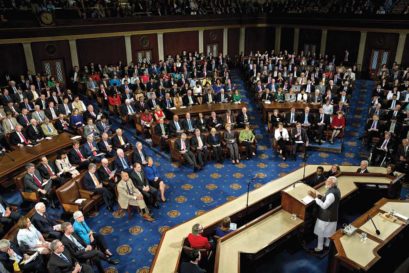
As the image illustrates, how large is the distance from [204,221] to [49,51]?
1346cm

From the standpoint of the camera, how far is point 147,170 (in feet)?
25.9

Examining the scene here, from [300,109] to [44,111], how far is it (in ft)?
29.1

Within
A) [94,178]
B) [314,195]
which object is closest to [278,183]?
[314,195]

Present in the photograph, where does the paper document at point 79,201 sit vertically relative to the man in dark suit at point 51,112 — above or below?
below

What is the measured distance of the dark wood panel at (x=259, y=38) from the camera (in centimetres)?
2328

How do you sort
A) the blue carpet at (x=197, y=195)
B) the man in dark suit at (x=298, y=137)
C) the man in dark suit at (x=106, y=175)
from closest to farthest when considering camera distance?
the blue carpet at (x=197, y=195)
the man in dark suit at (x=106, y=175)
the man in dark suit at (x=298, y=137)

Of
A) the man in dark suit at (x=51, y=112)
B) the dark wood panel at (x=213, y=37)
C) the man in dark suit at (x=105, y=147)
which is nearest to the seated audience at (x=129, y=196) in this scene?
the man in dark suit at (x=105, y=147)

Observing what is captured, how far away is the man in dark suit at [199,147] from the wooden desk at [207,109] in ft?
6.76

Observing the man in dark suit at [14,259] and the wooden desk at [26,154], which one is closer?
the man in dark suit at [14,259]

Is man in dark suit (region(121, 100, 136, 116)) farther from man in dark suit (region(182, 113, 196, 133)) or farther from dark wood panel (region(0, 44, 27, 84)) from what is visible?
dark wood panel (region(0, 44, 27, 84))

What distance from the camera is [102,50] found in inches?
695

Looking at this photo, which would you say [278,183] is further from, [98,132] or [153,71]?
[153,71]

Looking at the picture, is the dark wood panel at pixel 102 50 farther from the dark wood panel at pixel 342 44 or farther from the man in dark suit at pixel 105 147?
the dark wood panel at pixel 342 44

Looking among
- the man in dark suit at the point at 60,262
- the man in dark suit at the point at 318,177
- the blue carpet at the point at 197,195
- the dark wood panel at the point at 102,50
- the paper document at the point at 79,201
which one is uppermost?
the dark wood panel at the point at 102,50
